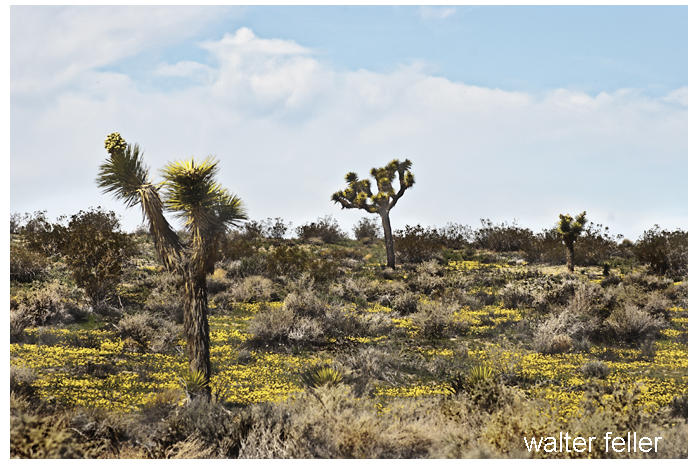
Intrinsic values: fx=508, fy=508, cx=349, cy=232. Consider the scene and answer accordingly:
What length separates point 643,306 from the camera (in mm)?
17438

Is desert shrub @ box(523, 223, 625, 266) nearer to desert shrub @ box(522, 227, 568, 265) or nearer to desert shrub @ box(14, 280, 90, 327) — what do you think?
desert shrub @ box(522, 227, 568, 265)

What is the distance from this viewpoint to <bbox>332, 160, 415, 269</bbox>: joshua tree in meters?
29.6

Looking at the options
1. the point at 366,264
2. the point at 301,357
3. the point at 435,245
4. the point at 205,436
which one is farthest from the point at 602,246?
the point at 205,436

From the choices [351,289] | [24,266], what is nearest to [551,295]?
[351,289]

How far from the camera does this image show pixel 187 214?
9.26 m

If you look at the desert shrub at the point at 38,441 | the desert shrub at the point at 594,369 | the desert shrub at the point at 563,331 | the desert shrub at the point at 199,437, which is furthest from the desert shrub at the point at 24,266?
the desert shrub at the point at 594,369

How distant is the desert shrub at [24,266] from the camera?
19.0m

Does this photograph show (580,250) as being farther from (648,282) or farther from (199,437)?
(199,437)

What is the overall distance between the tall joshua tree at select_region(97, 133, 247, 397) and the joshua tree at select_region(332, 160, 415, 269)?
20429 mm

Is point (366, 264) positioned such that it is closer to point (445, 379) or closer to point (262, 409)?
point (445, 379)

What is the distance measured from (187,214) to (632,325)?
12792 millimetres

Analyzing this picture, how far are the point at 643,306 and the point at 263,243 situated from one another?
2565 cm

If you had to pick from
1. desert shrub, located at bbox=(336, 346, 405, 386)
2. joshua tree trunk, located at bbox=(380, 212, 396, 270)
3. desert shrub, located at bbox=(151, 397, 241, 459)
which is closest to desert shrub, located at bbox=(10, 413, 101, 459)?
desert shrub, located at bbox=(151, 397, 241, 459)

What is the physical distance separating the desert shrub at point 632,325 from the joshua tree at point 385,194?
15059 mm
